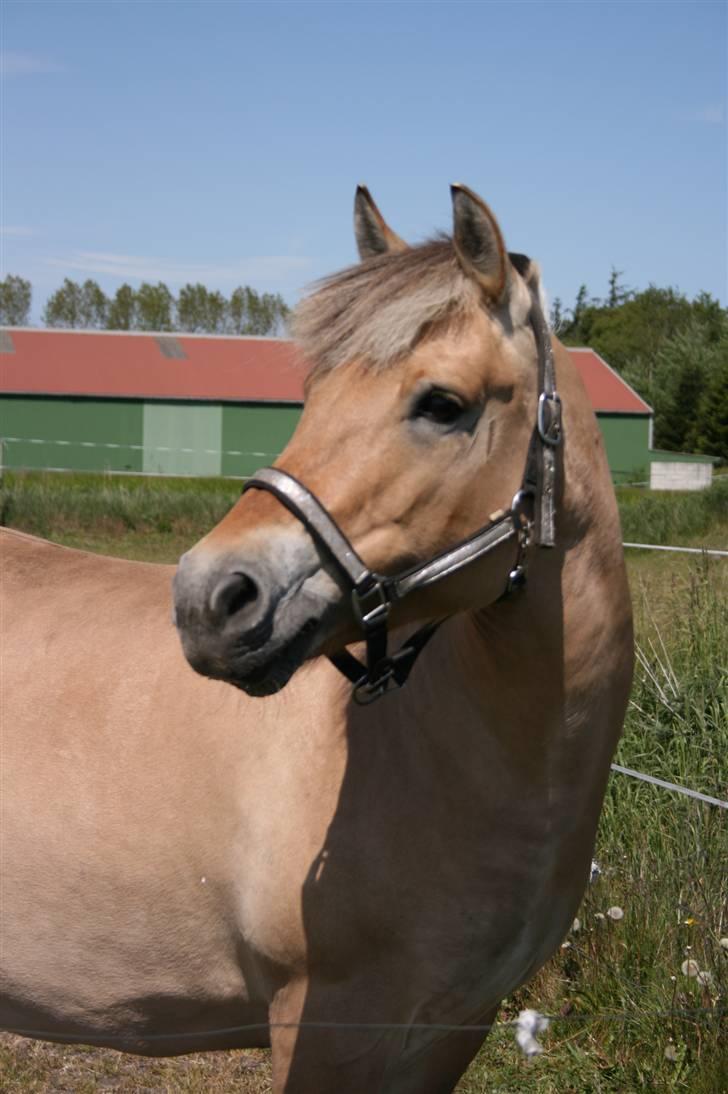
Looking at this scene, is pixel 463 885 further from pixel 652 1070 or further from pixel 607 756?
pixel 652 1070

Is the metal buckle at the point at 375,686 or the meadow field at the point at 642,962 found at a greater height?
the metal buckle at the point at 375,686

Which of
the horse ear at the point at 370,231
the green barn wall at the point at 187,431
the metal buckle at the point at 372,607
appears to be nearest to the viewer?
the metal buckle at the point at 372,607

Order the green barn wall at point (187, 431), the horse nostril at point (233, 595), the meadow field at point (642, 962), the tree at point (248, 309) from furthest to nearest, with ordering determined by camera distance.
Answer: the tree at point (248, 309)
the green barn wall at point (187, 431)
the meadow field at point (642, 962)
the horse nostril at point (233, 595)

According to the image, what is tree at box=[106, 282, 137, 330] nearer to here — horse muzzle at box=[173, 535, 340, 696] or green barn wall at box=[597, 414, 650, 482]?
green barn wall at box=[597, 414, 650, 482]

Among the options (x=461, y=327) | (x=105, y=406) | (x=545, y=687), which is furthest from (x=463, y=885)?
(x=105, y=406)

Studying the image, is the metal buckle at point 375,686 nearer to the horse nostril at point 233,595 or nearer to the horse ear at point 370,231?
the horse nostril at point 233,595

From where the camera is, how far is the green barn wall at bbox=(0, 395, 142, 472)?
36.1 metres

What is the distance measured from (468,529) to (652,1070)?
7.35 ft

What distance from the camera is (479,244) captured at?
7.22 ft

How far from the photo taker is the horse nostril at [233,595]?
6.41ft

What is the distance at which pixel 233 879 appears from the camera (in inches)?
100

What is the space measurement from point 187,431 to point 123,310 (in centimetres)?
4872

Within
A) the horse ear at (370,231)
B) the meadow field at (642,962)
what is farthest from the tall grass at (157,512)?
the horse ear at (370,231)

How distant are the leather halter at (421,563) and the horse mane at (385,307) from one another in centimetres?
21
